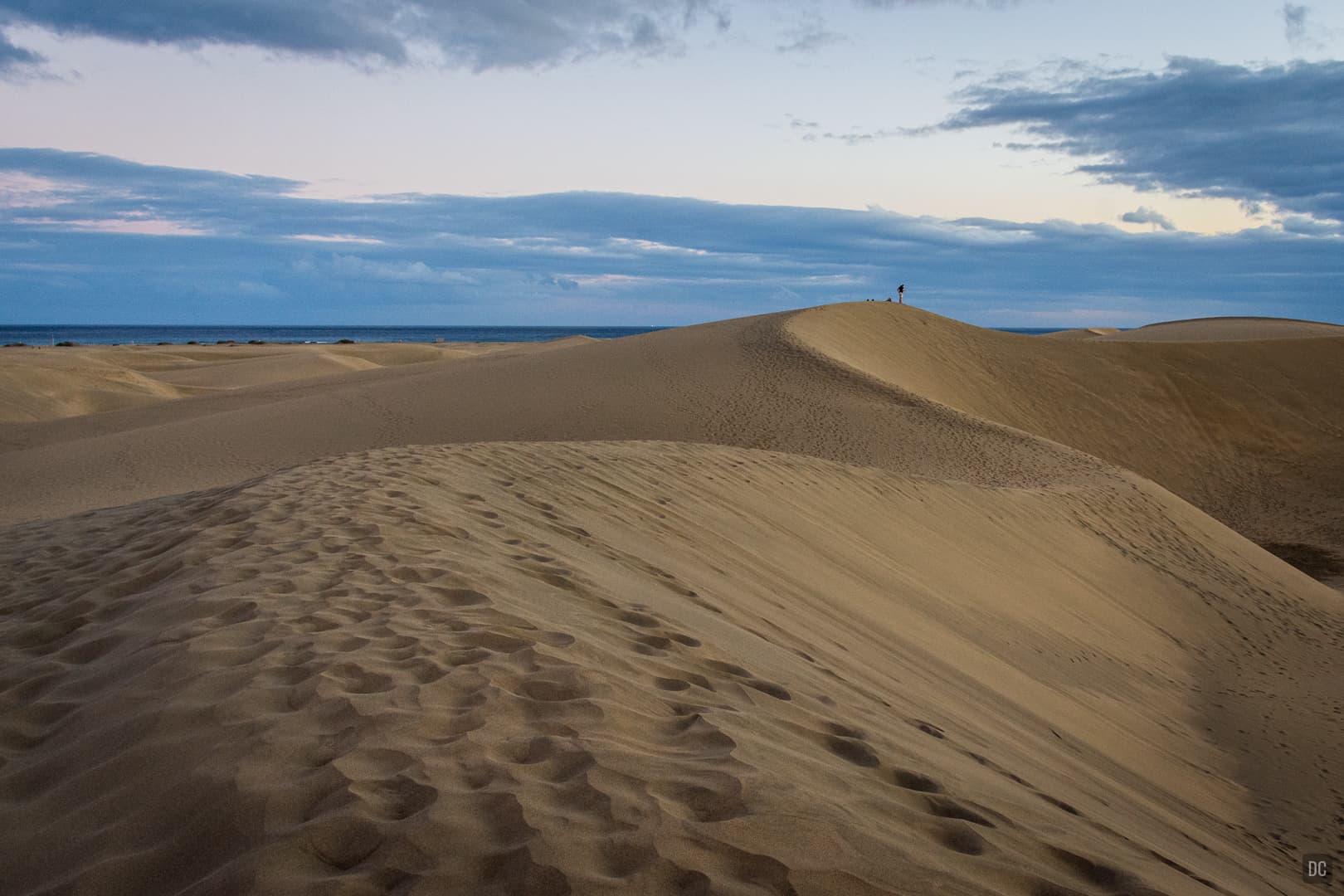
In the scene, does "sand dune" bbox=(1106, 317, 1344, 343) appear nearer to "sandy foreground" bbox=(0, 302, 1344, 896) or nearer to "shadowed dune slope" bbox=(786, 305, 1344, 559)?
"shadowed dune slope" bbox=(786, 305, 1344, 559)

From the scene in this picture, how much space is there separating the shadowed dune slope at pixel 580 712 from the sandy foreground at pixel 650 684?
0.02 m

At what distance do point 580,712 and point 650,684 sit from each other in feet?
1.66

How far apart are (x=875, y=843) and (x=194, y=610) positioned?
318 centimetres

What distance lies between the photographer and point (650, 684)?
3.62m

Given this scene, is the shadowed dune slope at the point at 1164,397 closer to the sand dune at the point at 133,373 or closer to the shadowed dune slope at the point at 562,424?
→ the shadowed dune slope at the point at 562,424

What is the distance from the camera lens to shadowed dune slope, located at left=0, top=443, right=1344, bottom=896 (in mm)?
2416

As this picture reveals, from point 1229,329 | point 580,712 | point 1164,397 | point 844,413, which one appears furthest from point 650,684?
point 1229,329

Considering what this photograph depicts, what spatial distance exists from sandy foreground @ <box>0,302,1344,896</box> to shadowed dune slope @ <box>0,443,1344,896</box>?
0.05 feet

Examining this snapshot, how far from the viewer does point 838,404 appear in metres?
19.1

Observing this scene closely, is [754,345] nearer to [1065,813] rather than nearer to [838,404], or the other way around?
[838,404]

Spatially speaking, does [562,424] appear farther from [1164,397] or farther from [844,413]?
[1164,397]

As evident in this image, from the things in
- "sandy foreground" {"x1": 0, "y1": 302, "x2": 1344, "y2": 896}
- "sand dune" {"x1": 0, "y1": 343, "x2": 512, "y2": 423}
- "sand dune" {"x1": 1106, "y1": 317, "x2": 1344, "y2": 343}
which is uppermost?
"sand dune" {"x1": 1106, "y1": 317, "x2": 1344, "y2": 343}

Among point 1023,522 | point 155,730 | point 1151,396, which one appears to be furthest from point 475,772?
point 1151,396

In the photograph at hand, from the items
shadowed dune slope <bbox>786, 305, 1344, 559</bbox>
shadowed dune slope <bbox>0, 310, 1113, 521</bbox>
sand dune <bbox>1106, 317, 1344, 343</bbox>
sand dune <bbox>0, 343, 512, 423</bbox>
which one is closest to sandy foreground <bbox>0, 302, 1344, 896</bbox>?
shadowed dune slope <bbox>0, 310, 1113, 521</bbox>
